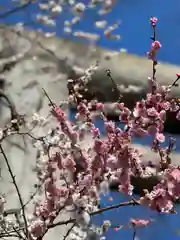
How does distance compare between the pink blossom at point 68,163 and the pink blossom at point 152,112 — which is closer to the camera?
the pink blossom at point 152,112

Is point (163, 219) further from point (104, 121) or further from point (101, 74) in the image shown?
point (101, 74)

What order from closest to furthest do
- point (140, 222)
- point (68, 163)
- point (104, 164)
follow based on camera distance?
point (104, 164), point (68, 163), point (140, 222)

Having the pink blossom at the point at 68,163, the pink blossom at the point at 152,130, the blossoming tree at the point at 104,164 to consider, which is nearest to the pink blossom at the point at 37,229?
the blossoming tree at the point at 104,164

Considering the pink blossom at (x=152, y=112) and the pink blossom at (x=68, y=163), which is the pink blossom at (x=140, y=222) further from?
the pink blossom at (x=152, y=112)

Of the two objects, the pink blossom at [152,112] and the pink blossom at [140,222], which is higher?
the pink blossom at [152,112]

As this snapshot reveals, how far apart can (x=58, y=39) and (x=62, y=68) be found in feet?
0.51

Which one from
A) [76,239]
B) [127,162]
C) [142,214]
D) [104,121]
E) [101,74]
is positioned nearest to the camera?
[127,162]

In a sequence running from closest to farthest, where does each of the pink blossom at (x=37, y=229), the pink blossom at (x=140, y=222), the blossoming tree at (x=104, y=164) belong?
the blossoming tree at (x=104, y=164), the pink blossom at (x=37, y=229), the pink blossom at (x=140, y=222)

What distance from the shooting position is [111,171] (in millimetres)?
1304

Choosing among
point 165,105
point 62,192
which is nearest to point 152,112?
point 165,105

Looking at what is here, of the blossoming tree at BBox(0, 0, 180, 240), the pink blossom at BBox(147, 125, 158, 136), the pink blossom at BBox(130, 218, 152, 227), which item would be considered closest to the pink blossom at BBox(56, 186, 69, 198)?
the blossoming tree at BBox(0, 0, 180, 240)

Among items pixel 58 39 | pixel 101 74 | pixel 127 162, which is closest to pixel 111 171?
pixel 127 162

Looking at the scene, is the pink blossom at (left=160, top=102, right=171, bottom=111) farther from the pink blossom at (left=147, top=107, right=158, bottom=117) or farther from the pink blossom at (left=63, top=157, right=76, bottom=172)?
the pink blossom at (left=63, top=157, right=76, bottom=172)

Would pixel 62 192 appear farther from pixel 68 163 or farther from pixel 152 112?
pixel 152 112
